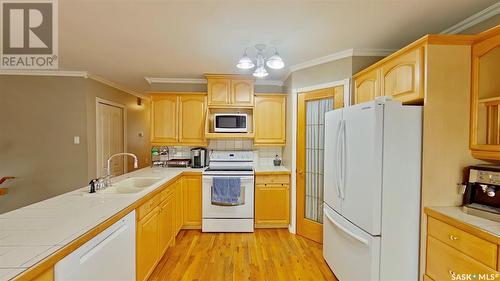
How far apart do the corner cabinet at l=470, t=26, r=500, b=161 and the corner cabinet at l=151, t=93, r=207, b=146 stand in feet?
10.3

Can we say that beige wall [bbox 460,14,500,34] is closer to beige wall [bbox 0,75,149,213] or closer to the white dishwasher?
the white dishwasher

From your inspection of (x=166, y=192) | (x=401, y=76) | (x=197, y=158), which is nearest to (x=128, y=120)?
(x=197, y=158)

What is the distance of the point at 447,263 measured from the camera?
1.51 meters

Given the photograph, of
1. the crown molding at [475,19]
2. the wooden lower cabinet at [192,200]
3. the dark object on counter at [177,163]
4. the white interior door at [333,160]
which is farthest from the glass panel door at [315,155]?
the dark object on counter at [177,163]

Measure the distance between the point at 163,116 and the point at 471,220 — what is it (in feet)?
12.3

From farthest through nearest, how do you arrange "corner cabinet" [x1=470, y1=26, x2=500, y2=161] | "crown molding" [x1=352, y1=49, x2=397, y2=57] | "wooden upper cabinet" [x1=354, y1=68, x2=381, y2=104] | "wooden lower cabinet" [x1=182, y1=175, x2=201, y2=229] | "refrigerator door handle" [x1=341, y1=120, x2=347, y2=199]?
"wooden lower cabinet" [x1=182, y1=175, x2=201, y2=229] → "crown molding" [x1=352, y1=49, x2=397, y2=57] → "wooden upper cabinet" [x1=354, y1=68, x2=381, y2=104] → "refrigerator door handle" [x1=341, y1=120, x2=347, y2=199] → "corner cabinet" [x1=470, y1=26, x2=500, y2=161]

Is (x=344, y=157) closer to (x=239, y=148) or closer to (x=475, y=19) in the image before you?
(x=475, y=19)

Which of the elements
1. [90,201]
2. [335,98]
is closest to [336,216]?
[335,98]

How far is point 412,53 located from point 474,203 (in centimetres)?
122

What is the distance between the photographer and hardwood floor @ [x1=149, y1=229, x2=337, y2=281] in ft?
7.41

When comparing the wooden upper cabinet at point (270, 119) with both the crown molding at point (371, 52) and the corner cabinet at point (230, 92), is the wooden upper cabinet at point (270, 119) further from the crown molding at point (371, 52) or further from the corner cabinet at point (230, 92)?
the crown molding at point (371, 52)

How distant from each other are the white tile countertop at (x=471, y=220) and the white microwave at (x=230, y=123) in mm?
2542

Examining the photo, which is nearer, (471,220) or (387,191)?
(471,220)

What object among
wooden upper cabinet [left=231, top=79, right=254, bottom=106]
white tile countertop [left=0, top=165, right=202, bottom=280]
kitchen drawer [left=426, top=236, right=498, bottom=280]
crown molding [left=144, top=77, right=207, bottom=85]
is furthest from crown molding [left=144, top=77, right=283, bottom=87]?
kitchen drawer [left=426, top=236, right=498, bottom=280]
